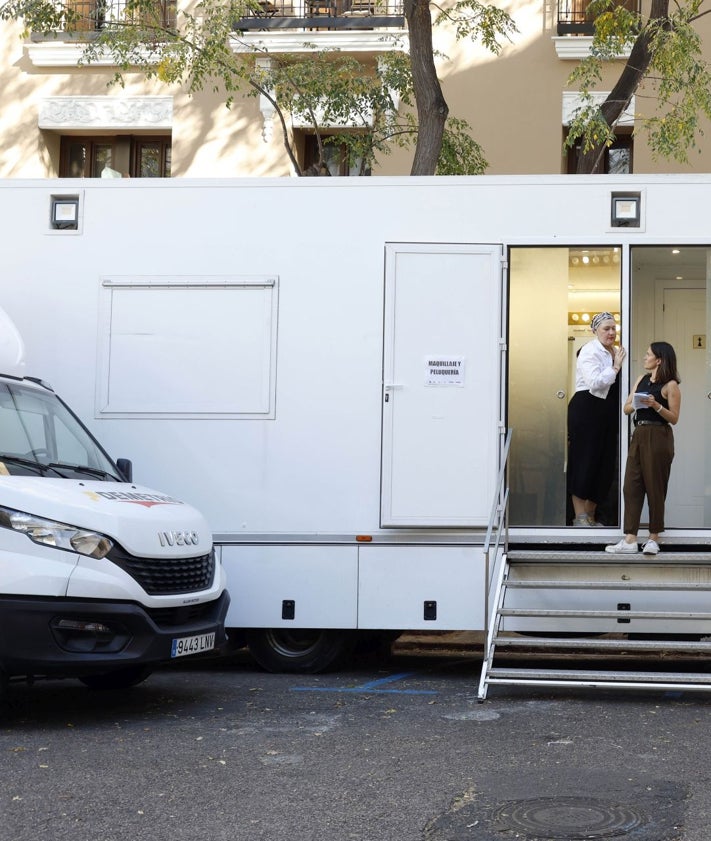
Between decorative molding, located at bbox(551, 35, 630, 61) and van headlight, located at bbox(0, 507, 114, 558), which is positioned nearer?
van headlight, located at bbox(0, 507, 114, 558)

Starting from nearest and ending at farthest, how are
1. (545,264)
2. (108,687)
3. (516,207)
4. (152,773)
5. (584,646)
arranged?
(152,773) → (584,646) → (108,687) → (516,207) → (545,264)

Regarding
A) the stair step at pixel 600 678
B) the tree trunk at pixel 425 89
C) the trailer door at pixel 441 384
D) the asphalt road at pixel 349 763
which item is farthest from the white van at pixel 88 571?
the tree trunk at pixel 425 89

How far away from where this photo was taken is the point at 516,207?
28.1 feet

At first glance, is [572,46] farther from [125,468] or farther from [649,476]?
[125,468]

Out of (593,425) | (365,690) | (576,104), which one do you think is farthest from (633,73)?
(365,690)

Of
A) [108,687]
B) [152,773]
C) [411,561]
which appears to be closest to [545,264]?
[411,561]

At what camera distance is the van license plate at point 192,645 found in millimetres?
7004

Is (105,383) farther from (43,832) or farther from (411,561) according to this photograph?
(43,832)

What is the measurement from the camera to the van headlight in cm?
662

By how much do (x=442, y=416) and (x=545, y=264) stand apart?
164cm

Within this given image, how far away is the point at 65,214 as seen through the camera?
896 centimetres

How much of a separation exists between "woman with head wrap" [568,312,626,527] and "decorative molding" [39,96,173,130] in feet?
31.9

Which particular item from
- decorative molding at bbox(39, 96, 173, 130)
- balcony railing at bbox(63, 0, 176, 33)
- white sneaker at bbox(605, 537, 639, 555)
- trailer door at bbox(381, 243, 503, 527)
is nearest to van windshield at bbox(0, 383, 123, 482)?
trailer door at bbox(381, 243, 503, 527)

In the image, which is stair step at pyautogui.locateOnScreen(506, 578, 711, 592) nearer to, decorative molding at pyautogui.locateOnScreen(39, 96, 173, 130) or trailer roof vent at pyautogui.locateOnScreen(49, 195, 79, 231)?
trailer roof vent at pyautogui.locateOnScreen(49, 195, 79, 231)
